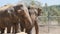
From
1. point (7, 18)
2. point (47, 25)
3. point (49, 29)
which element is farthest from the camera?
point (47, 25)

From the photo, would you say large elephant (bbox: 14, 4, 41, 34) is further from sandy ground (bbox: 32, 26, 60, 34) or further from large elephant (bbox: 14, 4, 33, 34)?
sandy ground (bbox: 32, 26, 60, 34)

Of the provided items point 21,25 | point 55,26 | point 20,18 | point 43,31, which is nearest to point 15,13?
point 20,18

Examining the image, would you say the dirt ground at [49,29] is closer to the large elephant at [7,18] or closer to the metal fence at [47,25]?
the metal fence at [47,25]

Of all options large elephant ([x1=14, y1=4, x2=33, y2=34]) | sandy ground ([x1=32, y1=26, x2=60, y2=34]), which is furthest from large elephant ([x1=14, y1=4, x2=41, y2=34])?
sandy ground ([x1=32, y1=26, x2=60, y2=34])

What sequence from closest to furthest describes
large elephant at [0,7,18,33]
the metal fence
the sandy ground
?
large elephant at [0,7,18,33]
the sandy ground
the metal fence

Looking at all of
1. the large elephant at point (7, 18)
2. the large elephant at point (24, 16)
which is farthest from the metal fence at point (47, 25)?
the large elephant at point (7, 18)

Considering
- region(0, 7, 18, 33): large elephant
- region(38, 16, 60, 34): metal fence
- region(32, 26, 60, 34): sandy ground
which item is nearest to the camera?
region(0, 7, 18, 33): large elephant

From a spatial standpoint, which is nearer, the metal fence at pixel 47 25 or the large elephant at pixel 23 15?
the large elephant at pixel 23 15

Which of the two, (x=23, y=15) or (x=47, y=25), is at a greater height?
(x=23, y=15)

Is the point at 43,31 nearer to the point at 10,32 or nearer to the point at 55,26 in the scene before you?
the point at 55,26

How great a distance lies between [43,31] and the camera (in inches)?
322

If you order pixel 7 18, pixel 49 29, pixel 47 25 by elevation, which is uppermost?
pixel 7 18

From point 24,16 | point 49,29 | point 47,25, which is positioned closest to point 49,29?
point 49,29

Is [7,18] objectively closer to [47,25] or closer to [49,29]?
[49,29]
